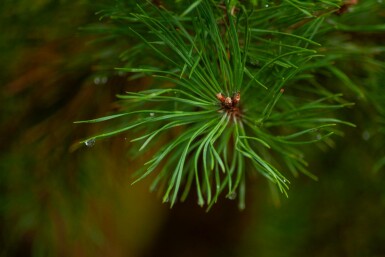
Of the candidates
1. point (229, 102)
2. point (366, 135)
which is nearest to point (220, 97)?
point (229, 102)

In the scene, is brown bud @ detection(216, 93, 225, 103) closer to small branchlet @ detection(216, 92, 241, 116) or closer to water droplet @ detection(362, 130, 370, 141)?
small branchlet @ detection(216, 92, 241, 116)

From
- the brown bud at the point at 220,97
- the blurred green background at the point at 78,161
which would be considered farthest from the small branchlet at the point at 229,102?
the blurred green background at the point at 78,161

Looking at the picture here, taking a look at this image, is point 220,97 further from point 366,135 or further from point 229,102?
point 366,135

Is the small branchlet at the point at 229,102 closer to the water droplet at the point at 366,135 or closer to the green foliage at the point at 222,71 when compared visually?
the green foliage at the point at 222,71

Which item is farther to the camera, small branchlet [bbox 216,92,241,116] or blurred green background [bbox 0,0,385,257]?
blurred green background [bbox 0,0,385,257]

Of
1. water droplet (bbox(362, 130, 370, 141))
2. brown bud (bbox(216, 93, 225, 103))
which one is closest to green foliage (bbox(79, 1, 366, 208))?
brown bud (bbox(216, 93, 225, 103))

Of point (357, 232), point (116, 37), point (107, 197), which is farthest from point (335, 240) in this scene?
point (116, 37)

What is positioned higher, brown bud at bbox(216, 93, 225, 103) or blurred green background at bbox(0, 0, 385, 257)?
brown bud at bbox(216, 93, 225, 103)

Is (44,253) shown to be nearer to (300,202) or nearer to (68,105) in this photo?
(68,105)

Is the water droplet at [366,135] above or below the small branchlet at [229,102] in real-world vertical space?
below
